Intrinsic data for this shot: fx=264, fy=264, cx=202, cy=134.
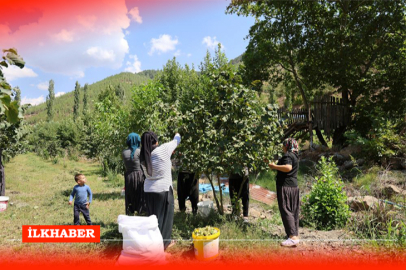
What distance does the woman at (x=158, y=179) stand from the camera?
12.1ft

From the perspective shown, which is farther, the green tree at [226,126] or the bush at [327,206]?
the bush at [327,206]

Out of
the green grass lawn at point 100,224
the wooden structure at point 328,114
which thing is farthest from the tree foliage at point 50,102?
the wooden structure at point 328,114

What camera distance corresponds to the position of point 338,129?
12.6m

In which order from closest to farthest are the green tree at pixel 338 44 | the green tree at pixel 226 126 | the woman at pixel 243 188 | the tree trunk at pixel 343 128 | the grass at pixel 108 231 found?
1. the grass at pixel 108 231
2. the green tree at pixel 226 126
3. the woman at pixel 243 188
4. the green tree at pixel 338 44
5. the tree trunk at pixel 343 128

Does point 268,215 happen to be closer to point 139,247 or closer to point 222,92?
point 222,92

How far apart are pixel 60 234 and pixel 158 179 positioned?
2255 mm

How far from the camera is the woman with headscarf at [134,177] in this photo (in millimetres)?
4887

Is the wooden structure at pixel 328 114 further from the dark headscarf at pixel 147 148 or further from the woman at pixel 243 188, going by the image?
the dark headscarf at pixel 147 148

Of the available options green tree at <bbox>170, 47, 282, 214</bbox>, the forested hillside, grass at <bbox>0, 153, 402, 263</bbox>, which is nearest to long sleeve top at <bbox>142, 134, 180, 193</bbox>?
green tree at <bbox>170, 47, 282, 214</bbox>

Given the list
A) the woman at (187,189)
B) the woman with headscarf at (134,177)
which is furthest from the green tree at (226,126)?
the woman at (187,189)

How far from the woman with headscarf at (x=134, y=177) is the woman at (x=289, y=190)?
2463 millimetres

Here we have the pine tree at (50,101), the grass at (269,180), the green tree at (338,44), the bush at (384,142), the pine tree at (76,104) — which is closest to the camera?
the bush at (384,142)

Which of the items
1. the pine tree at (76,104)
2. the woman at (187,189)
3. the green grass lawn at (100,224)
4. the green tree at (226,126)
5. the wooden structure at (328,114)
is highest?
the pine tree at (76,104)

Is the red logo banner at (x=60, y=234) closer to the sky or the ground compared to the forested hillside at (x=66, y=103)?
closer to the ground
